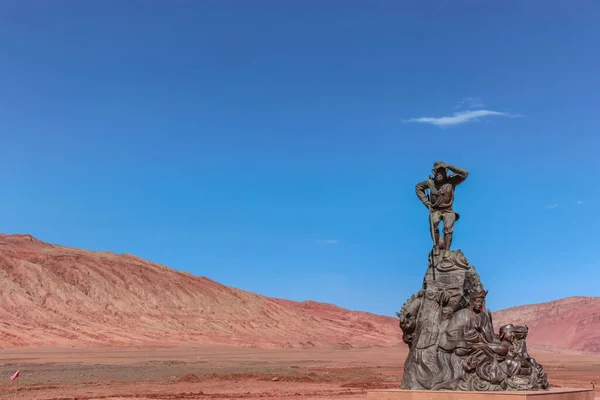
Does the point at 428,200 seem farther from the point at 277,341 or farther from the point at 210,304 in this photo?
the point at 210,304

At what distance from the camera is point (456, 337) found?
19.0 meters

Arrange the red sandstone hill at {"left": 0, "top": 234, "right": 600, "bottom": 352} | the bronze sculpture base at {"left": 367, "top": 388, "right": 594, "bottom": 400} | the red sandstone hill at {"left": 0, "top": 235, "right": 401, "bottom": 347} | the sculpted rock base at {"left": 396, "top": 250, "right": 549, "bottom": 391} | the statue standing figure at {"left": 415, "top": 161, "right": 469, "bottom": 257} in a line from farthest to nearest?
the red sandstone hill at {"left": 0, "top": 234, "right": 600, "bottom": 352} → the red sandstone hill at {"left": 0, "top": 235, "right": 401, "bottom": 347} → the statue standing figure at {"left": 415, "top": 161, "right": 469, "bottom": 257} → the sculpted rock base at {"left": 396, "top": 250, "right": 549, "bottom": 391} → the bronze sculpture base at {"left": 367, "top": 388, "right": 594, "bottom": 400}

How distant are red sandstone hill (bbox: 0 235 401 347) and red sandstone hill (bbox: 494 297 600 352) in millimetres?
28351

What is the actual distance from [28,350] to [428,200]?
5561cm

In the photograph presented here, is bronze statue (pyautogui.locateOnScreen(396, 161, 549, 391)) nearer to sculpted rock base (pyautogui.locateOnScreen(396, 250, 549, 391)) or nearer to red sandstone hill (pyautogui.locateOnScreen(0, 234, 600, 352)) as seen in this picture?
sculpted rock base (pyautogui.locateOnScreen(396, 250, 549, 391))

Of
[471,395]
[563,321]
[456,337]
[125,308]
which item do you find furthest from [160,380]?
[563,321]

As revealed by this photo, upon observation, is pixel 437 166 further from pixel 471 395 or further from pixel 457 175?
pixel 471 395

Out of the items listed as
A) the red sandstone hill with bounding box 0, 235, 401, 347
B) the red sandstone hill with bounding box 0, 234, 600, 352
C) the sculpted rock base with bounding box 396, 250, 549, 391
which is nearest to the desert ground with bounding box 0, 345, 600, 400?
the sculpted rock base with bounding box 396, 250, 549, 391

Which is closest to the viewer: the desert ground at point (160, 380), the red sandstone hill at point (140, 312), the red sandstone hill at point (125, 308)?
the desert ground at point (160, 380)

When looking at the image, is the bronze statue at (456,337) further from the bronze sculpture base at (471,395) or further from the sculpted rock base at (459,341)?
the bronze sculpture base at (471,395)

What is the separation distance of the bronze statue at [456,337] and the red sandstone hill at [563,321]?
10267 cm

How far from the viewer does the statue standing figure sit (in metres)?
21.0

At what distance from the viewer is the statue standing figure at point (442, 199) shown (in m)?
21.0

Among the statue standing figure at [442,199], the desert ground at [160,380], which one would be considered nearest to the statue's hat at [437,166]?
the statue standing figure at [442,199]
